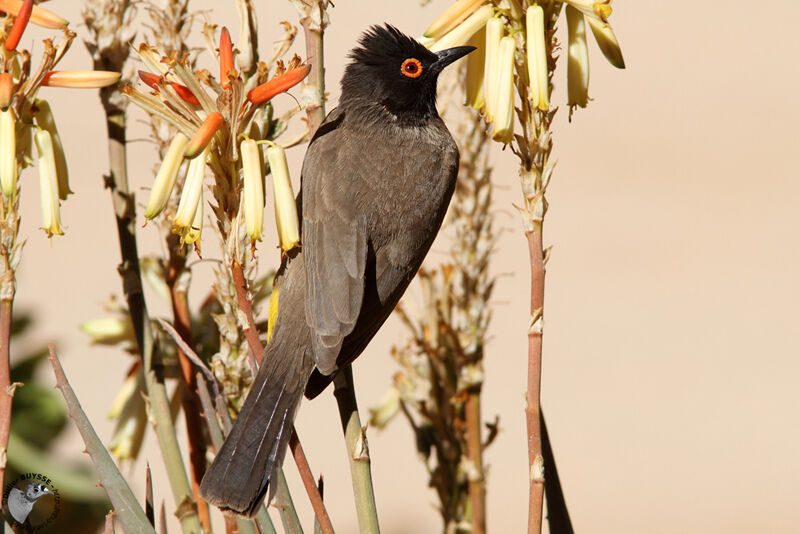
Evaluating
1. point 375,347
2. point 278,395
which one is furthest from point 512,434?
point 278,395

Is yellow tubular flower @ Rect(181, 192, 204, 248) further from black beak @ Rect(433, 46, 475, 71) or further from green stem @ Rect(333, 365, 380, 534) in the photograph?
black beak @ Rect(433, 46, 475, 71)

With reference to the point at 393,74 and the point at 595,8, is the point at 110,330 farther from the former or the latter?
the point at 595,8

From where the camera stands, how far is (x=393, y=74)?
340 centimetres

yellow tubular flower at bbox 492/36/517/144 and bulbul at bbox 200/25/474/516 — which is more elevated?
yellow tubular flower at bbox 492/36/517/144

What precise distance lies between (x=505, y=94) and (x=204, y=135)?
0.67 meters

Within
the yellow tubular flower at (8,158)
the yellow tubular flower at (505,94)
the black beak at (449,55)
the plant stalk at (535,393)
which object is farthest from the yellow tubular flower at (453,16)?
the yellow tubular flower at (8,158)

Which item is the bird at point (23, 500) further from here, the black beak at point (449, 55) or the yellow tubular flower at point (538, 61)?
the black beak at point (449, 55)

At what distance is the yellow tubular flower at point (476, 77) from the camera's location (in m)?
2.47

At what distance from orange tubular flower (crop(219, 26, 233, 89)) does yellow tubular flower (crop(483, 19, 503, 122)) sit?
59 centimetres

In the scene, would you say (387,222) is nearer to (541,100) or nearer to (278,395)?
(278,395)

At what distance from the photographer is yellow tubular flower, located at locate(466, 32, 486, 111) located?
247 cm

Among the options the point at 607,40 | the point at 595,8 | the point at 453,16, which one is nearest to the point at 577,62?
the point at 607,40

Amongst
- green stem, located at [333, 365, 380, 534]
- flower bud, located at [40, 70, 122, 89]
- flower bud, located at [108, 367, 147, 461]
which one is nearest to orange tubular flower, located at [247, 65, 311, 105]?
flower bud, located at [40, 70, 122, 89]

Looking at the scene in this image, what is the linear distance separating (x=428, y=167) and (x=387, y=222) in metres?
0.30
